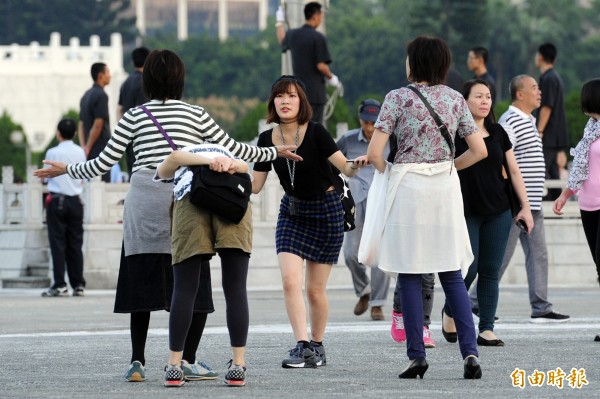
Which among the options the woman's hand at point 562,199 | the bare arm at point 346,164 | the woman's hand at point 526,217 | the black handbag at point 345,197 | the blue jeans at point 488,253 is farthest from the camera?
the woman's hand at point 562,199

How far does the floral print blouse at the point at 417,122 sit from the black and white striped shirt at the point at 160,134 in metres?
0.71

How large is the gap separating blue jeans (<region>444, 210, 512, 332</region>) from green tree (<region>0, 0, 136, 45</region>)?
390ft

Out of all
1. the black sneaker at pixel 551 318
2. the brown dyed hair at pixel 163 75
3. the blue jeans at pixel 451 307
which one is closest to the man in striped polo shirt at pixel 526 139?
the black sneaker at pixel 551 318

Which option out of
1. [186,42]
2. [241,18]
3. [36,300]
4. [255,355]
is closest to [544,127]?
[36,300]

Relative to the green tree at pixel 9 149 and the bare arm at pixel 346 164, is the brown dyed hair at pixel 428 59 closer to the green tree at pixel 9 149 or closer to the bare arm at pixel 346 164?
the bare arm at pixel 346 164

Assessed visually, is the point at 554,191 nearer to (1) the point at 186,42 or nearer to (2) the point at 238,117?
(2) the point at 238,117

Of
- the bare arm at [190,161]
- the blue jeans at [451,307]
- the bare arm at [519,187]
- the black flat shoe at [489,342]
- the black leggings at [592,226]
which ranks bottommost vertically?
the black flat shoe at [489,342]

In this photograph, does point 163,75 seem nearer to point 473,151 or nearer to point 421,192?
point 421,192

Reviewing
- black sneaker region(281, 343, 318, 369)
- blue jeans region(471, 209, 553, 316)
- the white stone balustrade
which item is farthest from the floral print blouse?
the white stone balustrade

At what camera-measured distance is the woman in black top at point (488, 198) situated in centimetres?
1060

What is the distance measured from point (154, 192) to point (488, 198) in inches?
101

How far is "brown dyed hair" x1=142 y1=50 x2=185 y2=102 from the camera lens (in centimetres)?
873

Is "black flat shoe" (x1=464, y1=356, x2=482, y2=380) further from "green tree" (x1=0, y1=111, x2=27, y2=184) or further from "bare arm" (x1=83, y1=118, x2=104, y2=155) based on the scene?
"green tree" (x1=0, y1=111, x2=27, y2=184)

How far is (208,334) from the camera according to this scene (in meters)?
12.0
